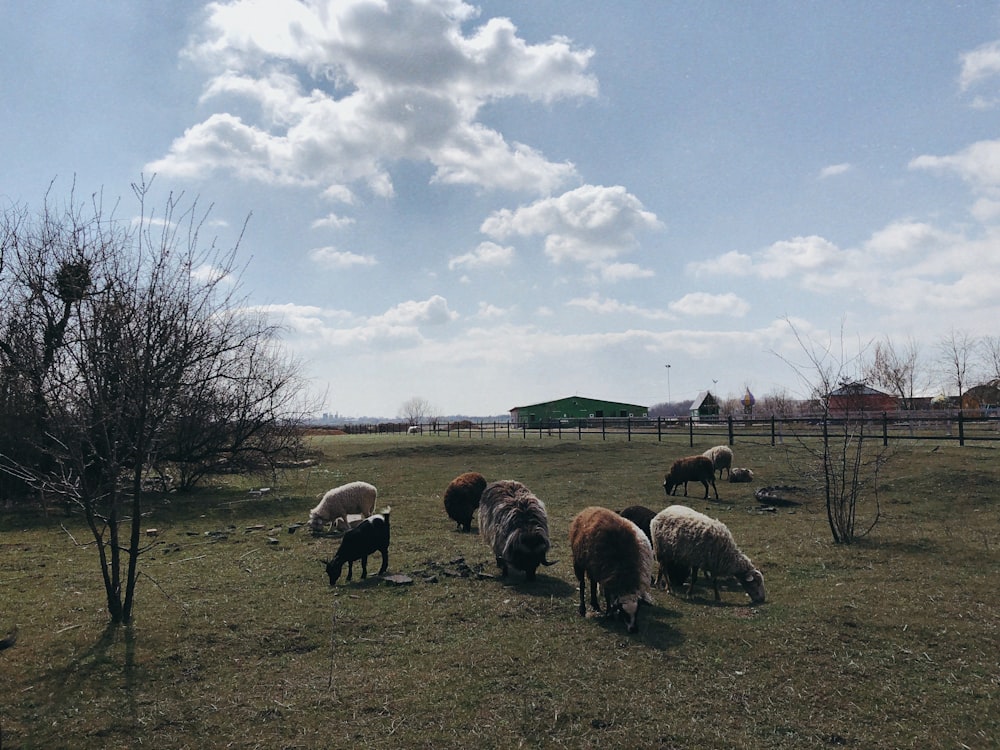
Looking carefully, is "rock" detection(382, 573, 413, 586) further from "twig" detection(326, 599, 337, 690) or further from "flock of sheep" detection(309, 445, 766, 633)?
"twig" detection(326, 599, 337, 690)

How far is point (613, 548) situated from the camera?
25.9ft

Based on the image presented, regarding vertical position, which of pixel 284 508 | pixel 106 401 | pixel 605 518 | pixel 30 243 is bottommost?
pixel 284 508

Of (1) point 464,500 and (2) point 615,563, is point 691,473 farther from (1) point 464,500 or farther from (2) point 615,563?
(2) point 615,563

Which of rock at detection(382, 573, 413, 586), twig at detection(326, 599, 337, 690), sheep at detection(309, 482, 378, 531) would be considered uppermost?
sheep at detection(309, 482, 378, 531)

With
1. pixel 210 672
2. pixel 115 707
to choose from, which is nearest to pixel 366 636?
pixel 210 672

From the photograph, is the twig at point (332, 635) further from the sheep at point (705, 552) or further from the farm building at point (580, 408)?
the farm building at point (580, 408)

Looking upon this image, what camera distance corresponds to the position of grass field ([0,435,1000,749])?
5.21 m

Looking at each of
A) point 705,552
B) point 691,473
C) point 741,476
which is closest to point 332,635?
point 705,552

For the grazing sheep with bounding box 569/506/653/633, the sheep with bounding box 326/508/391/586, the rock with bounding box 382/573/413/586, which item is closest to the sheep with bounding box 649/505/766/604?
the grazing sheep with bounding box 569/506/653/633

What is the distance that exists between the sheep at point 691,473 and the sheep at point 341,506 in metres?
9.56

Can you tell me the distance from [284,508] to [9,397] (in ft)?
28.0

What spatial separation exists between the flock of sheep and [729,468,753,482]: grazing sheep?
1054 cm

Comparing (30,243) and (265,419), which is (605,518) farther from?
(265,419)

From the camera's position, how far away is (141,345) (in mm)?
7586
